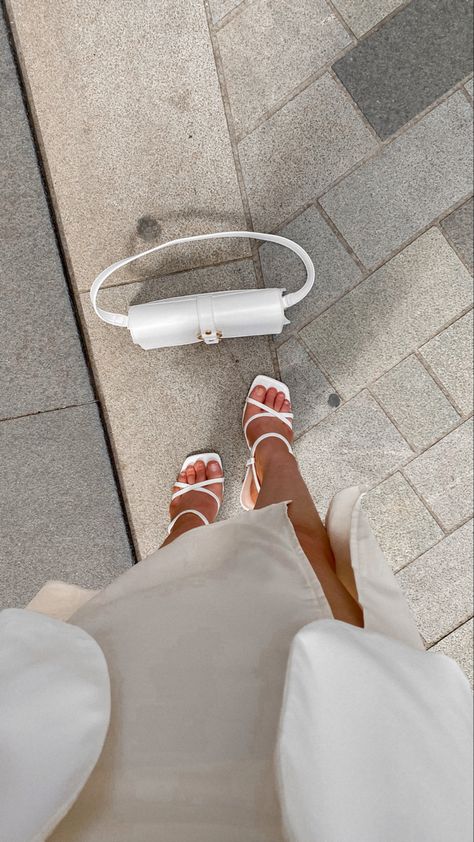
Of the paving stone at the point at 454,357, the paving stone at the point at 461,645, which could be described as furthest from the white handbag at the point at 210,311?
the paving stone at the point at 461,645

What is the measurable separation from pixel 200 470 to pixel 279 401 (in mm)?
299

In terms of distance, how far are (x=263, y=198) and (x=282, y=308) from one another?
351 mm

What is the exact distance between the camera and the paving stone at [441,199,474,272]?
163 centimetres

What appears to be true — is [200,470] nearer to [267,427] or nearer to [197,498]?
[197,498]

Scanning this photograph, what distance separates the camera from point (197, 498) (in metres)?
1.62

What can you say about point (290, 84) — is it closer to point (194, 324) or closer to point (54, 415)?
point (194, 324)

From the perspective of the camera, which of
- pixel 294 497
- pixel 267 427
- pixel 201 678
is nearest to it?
pixel 201 678

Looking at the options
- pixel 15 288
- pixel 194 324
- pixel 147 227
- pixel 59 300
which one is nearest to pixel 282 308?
pixel 194 324

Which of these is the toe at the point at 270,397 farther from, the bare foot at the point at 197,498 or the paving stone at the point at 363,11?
the paving stone at the point at 363,11

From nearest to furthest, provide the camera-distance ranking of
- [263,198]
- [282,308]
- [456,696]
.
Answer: [456,696] → [282,308] → [263,198]

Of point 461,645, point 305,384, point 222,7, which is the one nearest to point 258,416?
point 305,384

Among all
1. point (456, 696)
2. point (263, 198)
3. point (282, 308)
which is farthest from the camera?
point (263, 198)

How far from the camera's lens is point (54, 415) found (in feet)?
5.52

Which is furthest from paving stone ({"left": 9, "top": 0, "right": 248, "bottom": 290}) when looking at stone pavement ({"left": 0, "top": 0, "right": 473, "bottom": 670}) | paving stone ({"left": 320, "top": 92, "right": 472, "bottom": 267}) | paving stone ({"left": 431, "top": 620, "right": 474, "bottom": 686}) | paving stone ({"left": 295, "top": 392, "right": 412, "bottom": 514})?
paving stone ({"left": 431, "top": 620, "right": 474, "bottom": 686})
